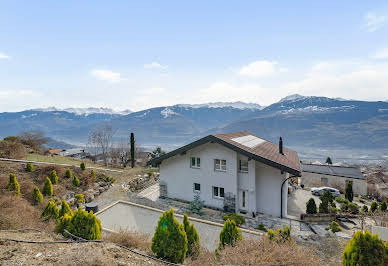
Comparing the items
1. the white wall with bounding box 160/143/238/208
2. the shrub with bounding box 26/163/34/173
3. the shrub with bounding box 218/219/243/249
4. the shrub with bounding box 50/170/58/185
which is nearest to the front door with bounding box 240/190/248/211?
the white wall with bounding box 160/143/238/208

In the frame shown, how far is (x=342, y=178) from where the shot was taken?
3178 centimetres

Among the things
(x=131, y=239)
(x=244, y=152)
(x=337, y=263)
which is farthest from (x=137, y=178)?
(x=337, y=263)

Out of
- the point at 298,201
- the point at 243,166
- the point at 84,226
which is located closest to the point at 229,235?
the point at 84,226

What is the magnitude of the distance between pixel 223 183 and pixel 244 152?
3376 millimetres

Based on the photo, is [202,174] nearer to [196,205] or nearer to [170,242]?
[196,205]

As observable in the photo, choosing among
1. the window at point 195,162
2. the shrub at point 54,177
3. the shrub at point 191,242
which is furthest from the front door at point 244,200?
the shrub at point 54,177

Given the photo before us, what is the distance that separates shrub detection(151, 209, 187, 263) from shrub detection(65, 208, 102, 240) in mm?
2422

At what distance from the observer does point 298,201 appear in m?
21.0

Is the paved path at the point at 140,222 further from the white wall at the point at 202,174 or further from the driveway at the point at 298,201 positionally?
the driveway at the point at 298,201

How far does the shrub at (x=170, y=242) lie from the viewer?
Result: 737cm

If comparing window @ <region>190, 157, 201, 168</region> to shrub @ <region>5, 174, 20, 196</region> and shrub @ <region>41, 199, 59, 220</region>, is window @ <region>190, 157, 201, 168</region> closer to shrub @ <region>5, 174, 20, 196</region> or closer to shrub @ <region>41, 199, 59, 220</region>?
shrub @ <region>41, 199, 59, 220</region>

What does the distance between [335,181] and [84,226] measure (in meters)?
36.3

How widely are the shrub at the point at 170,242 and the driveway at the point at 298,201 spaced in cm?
1327

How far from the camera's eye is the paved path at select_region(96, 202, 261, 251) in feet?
35.5
